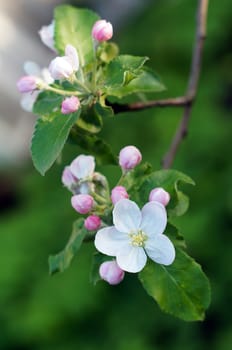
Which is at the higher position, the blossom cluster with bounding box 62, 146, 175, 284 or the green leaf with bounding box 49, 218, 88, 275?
the blossom cluster with bounding box 62, 146, 175, 284

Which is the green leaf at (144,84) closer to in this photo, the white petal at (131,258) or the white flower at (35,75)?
the white flower at (35,75)

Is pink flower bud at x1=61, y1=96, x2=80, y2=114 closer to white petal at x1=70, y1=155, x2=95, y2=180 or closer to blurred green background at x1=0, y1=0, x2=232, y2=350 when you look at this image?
white petal at x1=70, y1=155, x2=95, y2=180

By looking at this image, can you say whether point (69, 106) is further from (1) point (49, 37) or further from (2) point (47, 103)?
(1) point (49, 37)

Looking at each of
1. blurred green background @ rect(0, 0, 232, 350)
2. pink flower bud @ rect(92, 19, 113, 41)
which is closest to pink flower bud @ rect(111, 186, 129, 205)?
pink flower bud @ rect(92, 19, 113, 41)

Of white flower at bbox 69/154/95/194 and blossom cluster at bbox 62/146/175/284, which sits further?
white flower at bbox 69/154/95/194

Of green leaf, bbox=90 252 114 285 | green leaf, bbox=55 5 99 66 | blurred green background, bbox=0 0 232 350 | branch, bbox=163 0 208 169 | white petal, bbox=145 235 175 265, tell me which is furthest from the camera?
blurred green background, bbox=0 0 232 350

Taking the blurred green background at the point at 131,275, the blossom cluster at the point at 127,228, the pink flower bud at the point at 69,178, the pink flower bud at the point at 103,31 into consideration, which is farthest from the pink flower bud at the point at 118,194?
the blurred green background at the point at 131,275

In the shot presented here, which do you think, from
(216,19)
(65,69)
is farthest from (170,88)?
(65,69)
